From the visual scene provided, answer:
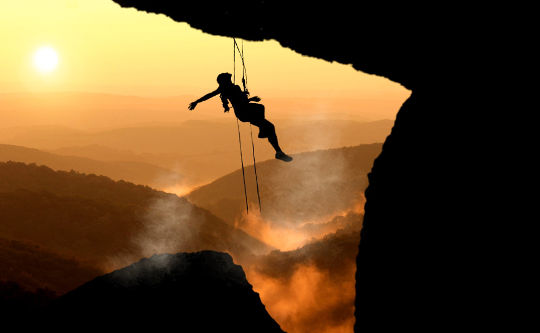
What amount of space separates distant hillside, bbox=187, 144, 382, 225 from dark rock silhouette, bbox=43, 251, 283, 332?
88.3ft

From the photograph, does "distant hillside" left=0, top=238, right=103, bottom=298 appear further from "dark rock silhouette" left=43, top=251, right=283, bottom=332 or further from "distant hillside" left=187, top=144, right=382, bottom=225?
"distant hillside" left=187, top=144, right=382, bottom=225

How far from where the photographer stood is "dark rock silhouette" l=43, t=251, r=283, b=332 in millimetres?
7742

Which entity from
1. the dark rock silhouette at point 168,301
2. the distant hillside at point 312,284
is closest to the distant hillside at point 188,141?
the distant hillside at point 312,284

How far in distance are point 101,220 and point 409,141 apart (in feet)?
74.5

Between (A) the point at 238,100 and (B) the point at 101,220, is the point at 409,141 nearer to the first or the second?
(A) the point at 238,100

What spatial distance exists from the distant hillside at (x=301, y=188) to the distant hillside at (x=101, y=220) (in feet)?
23.6

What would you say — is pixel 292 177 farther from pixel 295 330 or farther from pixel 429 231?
pixel 429 231

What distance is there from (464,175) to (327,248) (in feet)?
56.7

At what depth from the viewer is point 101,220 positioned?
24.5 metres

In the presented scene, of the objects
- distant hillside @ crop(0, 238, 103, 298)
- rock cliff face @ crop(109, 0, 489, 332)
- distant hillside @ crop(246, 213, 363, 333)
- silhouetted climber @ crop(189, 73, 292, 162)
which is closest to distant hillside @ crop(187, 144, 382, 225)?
distant hillside @ crop(246, 213, 363, 333)

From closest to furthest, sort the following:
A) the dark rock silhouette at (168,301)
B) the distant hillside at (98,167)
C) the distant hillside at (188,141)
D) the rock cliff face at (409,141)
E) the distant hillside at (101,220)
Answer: the rock cliff face at (409,141) → the dark rock silhouette at (168,301) → the distant hillside at (101,220) → the distant hillside at (98,167) → the distant hillside at (188,141)

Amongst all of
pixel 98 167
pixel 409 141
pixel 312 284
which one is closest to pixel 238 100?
pixel 409 141

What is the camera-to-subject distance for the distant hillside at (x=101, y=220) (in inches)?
882

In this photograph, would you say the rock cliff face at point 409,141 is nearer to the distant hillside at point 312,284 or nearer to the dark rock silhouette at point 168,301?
the dark rock silhouette at point 168,301
